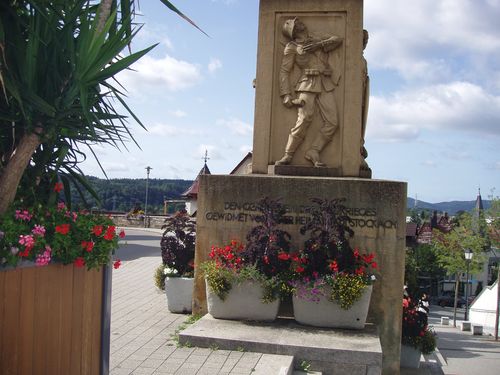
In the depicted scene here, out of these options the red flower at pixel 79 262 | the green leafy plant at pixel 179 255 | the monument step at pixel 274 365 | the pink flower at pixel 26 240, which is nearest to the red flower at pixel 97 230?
the red flower at pixel 79 262

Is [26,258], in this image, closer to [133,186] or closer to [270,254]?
[270,254]

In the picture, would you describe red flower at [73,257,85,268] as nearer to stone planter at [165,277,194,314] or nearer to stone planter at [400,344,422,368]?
stone planter at [165,277,194,314]

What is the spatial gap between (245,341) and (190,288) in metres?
2.46

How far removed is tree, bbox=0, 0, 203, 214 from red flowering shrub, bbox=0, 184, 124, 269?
26cm

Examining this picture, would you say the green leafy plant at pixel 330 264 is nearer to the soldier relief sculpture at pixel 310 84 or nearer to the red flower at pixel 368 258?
the red flower at pixel 368 258

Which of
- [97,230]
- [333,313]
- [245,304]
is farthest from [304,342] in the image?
[97,230]

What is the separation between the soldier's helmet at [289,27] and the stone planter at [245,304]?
3.39 meters

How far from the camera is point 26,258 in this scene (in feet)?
11.5

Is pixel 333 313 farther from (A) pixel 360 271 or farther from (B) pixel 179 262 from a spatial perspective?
(B) pixel 179 262

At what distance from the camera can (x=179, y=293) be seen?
8.48 m

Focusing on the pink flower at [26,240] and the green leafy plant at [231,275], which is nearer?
the pink flower at [26,240]

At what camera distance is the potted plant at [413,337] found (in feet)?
26.5

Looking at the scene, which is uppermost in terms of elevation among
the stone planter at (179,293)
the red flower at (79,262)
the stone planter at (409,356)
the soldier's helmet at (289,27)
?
the soldier's helmet at (289,27)

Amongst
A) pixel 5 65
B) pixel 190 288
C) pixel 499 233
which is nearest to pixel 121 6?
pixel 5 65
